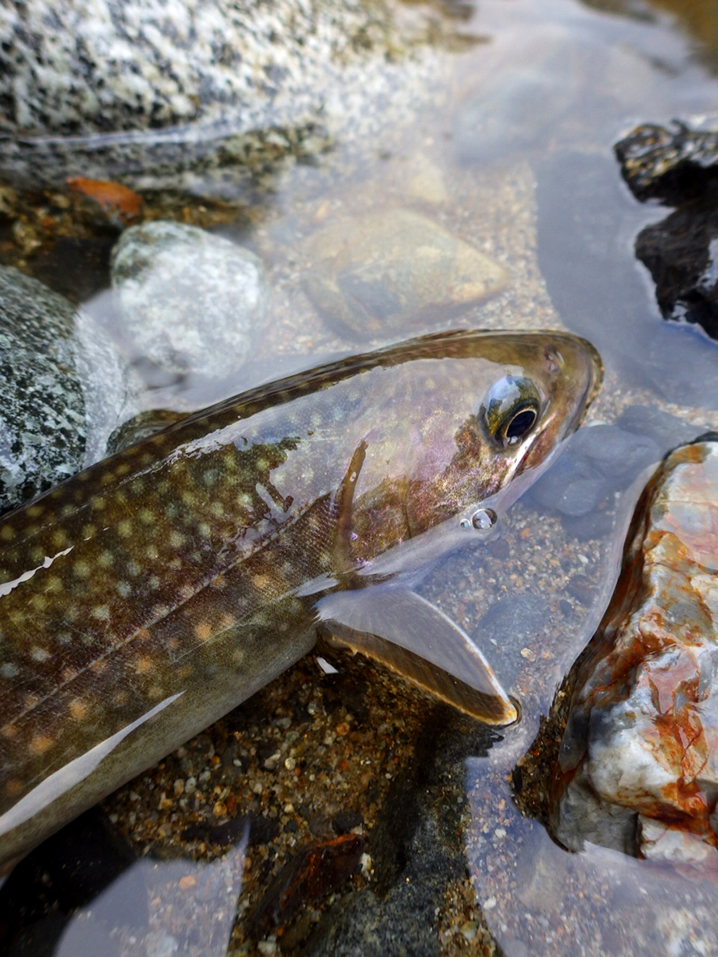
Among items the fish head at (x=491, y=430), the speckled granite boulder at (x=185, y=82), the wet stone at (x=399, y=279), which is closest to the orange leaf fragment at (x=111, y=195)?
the speckled granite boulder at (x=185, y=82)

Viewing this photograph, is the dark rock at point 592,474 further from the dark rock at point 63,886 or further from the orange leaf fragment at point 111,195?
the orange leaf fragment at point 111,195

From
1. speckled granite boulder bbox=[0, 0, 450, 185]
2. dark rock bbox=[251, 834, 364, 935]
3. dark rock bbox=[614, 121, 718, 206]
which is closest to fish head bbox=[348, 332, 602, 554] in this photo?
dark rock bbox=[251, 834, 364, 935]

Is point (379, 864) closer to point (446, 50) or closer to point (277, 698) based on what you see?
point (277, 698)

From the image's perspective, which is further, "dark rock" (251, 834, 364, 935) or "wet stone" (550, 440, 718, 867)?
"dark rock" (251, 834, 364, 935)

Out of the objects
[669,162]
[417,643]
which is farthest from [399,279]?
[417,643]

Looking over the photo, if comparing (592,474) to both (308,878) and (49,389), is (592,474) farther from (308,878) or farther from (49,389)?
(49,389)

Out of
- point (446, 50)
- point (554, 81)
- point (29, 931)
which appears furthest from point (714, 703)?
point (446, 50)

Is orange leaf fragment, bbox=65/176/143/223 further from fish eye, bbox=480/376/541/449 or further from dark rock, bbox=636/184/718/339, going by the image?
dark rock, bbox=636/184/718/339
